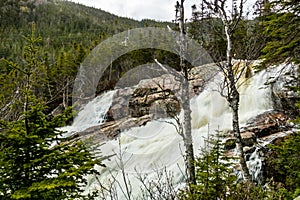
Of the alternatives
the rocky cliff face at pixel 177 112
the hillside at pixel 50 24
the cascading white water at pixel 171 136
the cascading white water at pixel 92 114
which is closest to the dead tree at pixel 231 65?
the rocky cliff face at pixel 177 112

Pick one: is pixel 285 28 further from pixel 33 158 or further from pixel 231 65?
pixel 33 158

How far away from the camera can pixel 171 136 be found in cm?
1585

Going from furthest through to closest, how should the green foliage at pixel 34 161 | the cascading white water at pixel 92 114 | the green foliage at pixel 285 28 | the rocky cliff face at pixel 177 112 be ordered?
the cascading white water at pixel 92 114, the rocky cliff face at pixel 177 112, the green foliage at pixel 285 28, the green foliage at pixel 34 161

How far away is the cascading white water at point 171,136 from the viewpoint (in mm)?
12539

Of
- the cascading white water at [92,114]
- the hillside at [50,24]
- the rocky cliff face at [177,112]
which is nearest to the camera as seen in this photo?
the rocky cliff face at [177,112]

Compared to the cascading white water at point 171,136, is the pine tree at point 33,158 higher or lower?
higher

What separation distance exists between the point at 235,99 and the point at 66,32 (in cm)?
9760

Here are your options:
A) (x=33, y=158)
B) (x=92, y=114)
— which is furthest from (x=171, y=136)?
(x=92, y=114)

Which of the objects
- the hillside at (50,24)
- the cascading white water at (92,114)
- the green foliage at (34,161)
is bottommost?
the cascading white water at (92,114)

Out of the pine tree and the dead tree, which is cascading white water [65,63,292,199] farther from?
the pine tree

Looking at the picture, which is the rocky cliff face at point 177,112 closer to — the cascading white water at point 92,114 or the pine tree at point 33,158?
the cascading white water at point 92,114

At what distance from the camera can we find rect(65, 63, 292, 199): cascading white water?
1254cm

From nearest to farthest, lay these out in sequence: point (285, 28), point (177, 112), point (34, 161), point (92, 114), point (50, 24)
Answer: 1. point (34, 161)
2. point (285, 28)
3. point (177, 112)
4. point (92, 114)
5. point (50, 24)

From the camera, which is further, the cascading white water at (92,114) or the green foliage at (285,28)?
the cascading white water at (92,114)
